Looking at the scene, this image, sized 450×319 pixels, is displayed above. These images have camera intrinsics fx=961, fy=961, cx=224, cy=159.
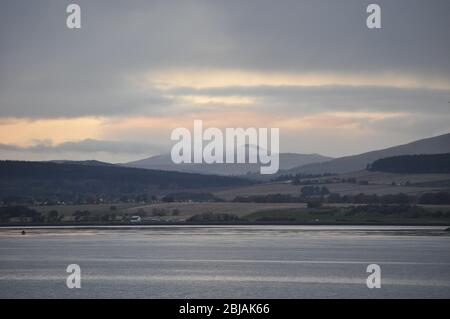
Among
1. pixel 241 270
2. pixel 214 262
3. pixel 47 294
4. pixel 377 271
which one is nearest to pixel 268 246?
pixel 214 262

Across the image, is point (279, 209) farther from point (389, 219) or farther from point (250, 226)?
point (389, 219)

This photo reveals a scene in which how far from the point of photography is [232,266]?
9900cm

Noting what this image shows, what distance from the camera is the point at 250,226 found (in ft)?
632

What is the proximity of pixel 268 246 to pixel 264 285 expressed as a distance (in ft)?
157

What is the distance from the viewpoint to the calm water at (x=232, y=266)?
258 feet

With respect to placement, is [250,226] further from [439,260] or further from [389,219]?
[439,260]

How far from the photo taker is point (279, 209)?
19325 cm

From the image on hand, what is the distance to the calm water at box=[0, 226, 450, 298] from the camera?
78.6m

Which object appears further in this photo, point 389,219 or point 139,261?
point 389,219

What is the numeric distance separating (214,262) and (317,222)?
269 feet
